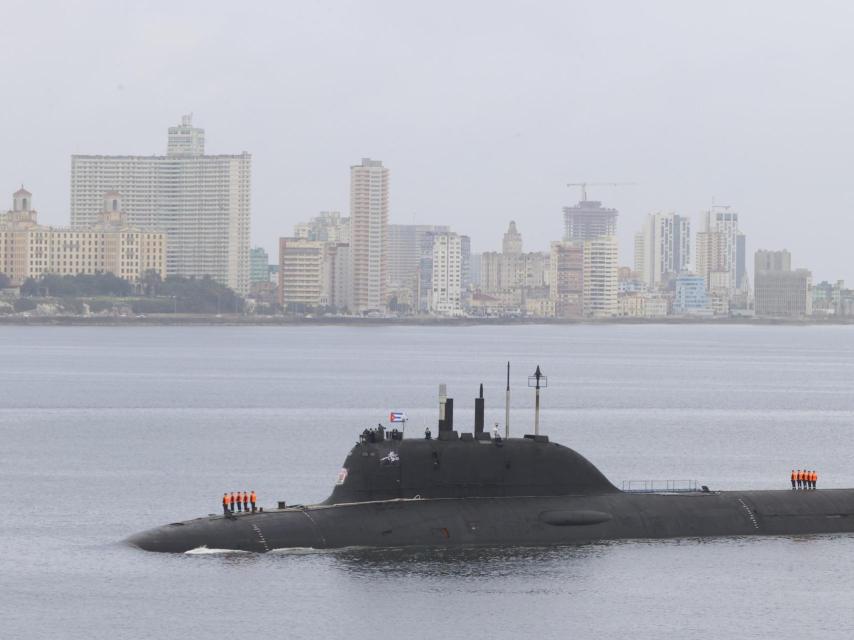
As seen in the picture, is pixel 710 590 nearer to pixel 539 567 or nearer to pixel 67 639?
pixel 539 567

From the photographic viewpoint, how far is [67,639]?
3080 centimetres

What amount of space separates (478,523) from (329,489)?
16.5 metres

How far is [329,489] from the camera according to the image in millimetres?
53219

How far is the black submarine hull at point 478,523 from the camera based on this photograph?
119ft

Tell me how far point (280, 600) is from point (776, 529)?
13587mm

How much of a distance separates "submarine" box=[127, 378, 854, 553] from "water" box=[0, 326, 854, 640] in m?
0.45

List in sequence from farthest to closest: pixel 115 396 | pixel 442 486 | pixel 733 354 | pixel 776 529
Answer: pixel 733 354 → pixel 115 396 → pixel 776 529 → pixel 442 486

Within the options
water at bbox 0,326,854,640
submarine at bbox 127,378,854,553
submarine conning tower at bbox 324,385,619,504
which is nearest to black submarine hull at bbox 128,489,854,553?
submarine at bbox 127,378,854,553

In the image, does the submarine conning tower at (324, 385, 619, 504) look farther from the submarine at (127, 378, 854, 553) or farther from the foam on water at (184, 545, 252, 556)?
the foam on water at (184, 545, 252, 556)

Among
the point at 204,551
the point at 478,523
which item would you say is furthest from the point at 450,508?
the point at 204,551

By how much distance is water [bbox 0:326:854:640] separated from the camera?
32.7m

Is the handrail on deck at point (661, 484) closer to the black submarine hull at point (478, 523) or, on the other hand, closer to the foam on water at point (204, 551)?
the black submarine hull at point (478, 523)

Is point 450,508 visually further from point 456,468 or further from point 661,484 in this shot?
point 661,484

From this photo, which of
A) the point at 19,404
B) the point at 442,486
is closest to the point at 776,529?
the point at 442,486
